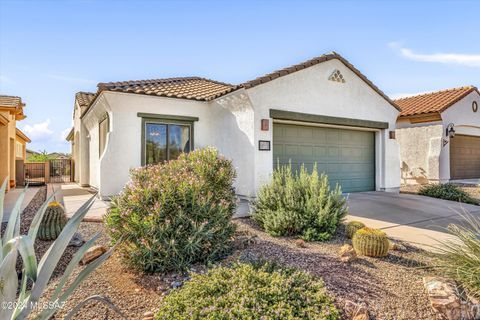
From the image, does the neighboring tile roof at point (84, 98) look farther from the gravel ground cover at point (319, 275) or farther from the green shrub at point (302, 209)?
the green shrub at point (302, 209)

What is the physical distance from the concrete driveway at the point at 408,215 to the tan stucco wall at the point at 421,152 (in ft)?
16.6

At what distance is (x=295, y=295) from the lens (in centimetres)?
293

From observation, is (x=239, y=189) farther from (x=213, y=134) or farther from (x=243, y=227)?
(x=243, y=227)

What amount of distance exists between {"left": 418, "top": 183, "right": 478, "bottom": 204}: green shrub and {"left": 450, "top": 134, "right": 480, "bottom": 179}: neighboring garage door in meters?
5.17

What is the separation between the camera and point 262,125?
8695mm

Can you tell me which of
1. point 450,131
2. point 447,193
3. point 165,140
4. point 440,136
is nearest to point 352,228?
point 165,140

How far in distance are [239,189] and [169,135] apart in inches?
114

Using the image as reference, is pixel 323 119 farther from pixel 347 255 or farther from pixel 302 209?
pixel 347 255

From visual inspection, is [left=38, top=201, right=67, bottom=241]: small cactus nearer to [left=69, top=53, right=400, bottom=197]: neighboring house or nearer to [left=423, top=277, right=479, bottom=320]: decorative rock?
[left=69, top=53, right=400, bottom=197]: neighboring house

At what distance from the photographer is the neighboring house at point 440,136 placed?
1414 cm

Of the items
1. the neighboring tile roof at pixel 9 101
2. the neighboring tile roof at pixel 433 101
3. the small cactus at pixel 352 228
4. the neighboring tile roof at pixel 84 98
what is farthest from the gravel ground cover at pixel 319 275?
the neighboring tile roof at pixel 433 101

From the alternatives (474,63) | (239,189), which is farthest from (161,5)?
(474,63)

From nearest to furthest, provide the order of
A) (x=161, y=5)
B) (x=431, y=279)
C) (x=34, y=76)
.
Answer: (x=431, y=279) → (x=161, y=5) → (x=34, y=76)

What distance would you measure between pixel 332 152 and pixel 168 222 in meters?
8.09
